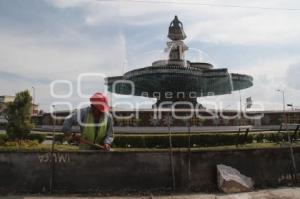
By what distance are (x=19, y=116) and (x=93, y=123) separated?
915 inches

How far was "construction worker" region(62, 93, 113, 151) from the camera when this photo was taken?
25.9ft

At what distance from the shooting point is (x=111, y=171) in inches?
354

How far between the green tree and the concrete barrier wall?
21.5 metres

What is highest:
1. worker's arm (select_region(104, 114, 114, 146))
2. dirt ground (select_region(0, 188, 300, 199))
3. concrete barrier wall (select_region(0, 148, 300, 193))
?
worker's arm (select_region(104, 114, 114, 146))

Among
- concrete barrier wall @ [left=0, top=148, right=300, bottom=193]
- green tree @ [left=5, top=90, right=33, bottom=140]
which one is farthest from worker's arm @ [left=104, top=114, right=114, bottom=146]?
green tree @ [left=5, top=90, right=33, bottom=140]

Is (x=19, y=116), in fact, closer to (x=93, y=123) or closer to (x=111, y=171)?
(x=111, y=171)

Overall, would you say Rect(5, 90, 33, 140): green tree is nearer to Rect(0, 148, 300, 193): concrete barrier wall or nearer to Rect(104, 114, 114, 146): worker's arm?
Rect(0, 148, 300, 193): concrete barrier wall

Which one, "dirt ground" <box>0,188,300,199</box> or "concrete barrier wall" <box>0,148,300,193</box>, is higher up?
"concrete barrier wall" <box>0,148,300,193</box>

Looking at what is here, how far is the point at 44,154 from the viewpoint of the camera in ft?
29.2

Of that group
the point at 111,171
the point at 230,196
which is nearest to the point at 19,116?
the point at 111,171

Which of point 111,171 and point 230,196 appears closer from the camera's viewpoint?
point 230,196

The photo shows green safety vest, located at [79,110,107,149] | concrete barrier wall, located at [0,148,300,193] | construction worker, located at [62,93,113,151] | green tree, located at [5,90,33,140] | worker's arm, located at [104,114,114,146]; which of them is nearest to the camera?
construction worker, located at [62,93,113,151]

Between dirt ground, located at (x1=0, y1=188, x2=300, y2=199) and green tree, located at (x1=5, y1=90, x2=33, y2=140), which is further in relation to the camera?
green tree, located at (x1=5, y1=90, x2=33, y2=140)

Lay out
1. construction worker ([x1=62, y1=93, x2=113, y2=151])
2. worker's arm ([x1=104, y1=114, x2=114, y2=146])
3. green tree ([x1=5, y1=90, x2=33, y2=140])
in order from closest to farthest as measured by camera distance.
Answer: construction worker ([x1=62, y1=93, x2=113, y2=151]), worker's arm ([x1=104, y1=114, x2=114, y2=146]), green tree ([x1=5, y1=90, x2=33, y2=140])
